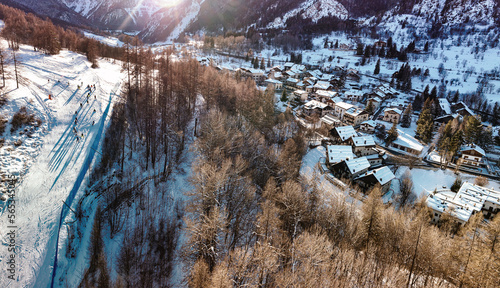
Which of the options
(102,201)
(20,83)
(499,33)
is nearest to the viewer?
(102,201)

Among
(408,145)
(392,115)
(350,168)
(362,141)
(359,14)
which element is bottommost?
(350,168)

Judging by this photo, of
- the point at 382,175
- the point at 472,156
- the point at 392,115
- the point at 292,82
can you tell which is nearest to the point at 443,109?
the point at 392,115

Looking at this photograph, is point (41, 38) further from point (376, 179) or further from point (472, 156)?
point (472, 156)

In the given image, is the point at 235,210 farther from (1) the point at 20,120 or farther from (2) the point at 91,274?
(1) the point at 20,120

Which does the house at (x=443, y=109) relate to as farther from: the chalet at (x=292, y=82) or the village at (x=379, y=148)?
the chalet at (x=292, y=82)

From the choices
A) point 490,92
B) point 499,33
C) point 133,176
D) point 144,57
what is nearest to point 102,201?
point 133,176
